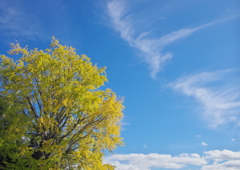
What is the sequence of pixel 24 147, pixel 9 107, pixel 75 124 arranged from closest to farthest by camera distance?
pixel 24 147 < pixel 9 107 < pixel 75 124

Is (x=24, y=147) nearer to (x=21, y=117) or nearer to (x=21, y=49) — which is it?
(x=21, y=117)

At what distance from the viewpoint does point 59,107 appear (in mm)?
15633

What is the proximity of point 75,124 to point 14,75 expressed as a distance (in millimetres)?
5939

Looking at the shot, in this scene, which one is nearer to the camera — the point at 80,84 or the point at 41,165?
the point at 41,165

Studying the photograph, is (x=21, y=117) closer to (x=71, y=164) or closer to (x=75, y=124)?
(x=75, y=124)

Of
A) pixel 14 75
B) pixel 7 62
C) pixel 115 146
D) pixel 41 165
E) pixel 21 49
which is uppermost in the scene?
pixel 21 49

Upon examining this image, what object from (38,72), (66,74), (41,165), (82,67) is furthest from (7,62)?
(41,165)

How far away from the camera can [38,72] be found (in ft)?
55.8

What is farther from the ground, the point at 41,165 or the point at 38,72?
the point at 38,72

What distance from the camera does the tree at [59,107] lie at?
52.3ft

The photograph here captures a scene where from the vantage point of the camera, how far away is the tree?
1595 cm

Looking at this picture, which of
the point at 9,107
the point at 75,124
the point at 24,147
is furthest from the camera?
the point at 75,124

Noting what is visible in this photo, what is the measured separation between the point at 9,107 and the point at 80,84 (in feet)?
17.6

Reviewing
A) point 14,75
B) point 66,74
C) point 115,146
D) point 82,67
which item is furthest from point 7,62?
point 115,146
